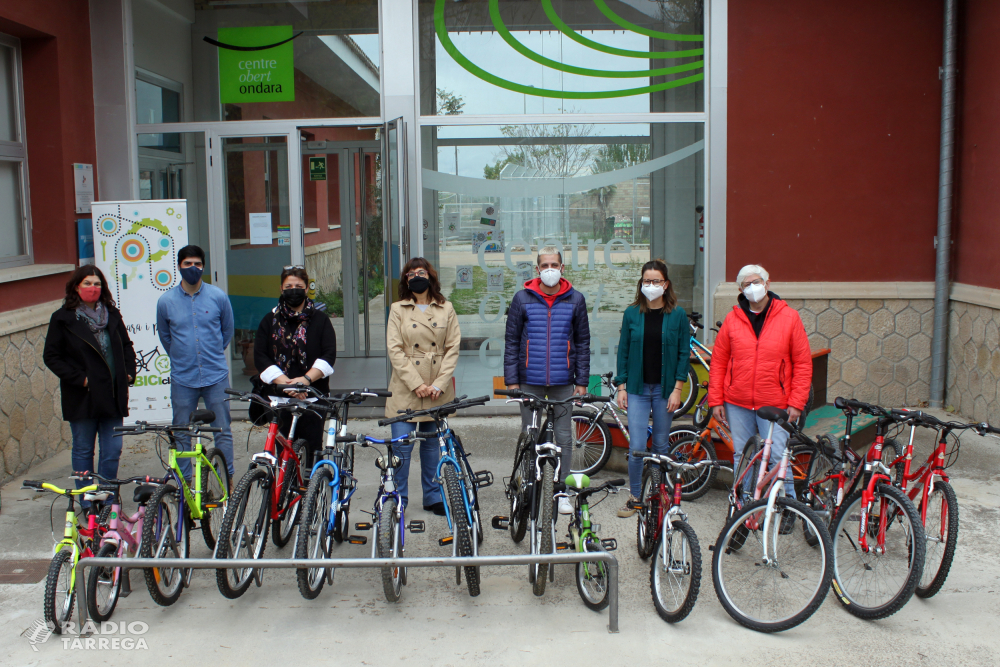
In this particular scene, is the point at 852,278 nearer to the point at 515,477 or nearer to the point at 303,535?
the point at 515,477

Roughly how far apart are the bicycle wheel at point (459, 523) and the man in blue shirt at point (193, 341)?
1847 millimetres

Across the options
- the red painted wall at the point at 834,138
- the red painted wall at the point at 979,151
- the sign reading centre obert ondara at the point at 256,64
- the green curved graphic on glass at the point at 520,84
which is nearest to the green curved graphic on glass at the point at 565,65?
the green curved graphic on glass at the point at 520,84

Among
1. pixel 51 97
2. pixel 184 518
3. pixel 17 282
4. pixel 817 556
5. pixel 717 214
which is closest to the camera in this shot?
pixel 817 556

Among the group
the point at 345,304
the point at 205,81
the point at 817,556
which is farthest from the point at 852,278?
the point at 205,81

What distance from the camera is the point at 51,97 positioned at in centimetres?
726

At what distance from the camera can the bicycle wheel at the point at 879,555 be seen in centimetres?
382

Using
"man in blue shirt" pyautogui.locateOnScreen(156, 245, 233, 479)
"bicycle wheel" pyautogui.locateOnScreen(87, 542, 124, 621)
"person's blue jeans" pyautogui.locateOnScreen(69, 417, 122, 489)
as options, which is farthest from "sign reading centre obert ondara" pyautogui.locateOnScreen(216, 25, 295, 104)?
"bicycle wheel" pyautogui.locateOnScreen(87, 542, 124, 621)

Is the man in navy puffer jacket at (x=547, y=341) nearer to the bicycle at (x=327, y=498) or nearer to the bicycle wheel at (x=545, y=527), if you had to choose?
the bicycle wheel at (x=545, y=527)

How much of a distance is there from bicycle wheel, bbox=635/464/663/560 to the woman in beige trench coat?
4.54 ft

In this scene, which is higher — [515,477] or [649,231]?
[649,231]

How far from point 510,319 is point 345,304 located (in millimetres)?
5495

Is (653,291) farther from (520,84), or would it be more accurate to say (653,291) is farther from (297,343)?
(520,84)

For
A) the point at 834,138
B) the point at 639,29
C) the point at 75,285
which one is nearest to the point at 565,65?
the point at 639,29

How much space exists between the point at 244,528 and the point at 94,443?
1.69 m
